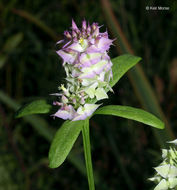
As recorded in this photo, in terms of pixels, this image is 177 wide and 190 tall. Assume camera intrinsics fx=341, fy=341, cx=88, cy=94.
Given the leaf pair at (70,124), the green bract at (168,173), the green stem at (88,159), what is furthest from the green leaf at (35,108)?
the green bract at (168,173)

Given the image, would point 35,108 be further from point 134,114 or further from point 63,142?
point 134,114

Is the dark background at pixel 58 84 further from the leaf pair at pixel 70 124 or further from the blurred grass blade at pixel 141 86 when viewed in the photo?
the leaf pair at pixel 70 124

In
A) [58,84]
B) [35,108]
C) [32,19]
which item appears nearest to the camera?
[35,108]

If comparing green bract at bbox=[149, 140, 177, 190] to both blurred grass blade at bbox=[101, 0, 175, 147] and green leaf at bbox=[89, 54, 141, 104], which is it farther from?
blurred grass blade at bbox=[101, 0, 175, 147]

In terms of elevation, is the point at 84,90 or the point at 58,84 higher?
the point at 84,90

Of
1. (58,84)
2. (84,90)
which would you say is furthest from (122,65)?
(58,84)

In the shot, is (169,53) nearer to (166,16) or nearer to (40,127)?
(166,16)
